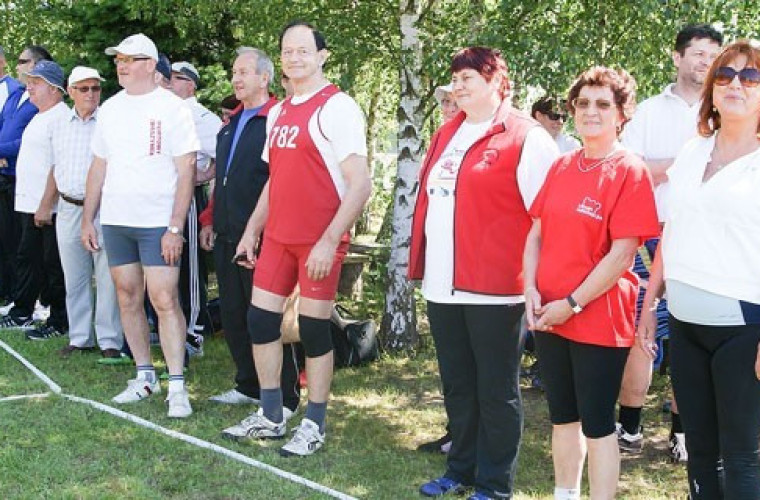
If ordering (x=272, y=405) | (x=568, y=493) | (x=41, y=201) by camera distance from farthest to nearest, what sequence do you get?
(x=41, y=201) → (x=272, y=405) → (x=568, y=493)

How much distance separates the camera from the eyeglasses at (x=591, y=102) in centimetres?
369

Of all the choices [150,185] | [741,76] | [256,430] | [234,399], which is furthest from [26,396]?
[741,76]

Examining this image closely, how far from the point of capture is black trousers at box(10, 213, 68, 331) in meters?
7.64

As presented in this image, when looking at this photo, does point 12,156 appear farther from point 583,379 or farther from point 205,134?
point 583,379

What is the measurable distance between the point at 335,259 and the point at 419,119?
9.81ft

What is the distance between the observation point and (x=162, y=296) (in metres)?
5.63

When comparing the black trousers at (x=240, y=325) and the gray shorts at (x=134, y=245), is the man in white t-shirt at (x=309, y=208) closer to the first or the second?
the black trousers at (x=240, y=325)

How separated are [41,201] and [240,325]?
245 cm

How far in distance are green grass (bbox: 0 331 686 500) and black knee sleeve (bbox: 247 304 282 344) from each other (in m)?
0.56

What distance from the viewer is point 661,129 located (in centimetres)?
482

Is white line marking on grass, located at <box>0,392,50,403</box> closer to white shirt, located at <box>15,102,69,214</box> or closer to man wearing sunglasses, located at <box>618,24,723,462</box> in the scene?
white shirt, located at <box>15,102,69,214</box>

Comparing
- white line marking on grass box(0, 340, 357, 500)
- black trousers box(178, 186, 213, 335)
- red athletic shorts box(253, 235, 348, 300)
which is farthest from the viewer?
black trousers box(178, 186, 213, 335)

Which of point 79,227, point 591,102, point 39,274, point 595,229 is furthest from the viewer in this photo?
point 39,274

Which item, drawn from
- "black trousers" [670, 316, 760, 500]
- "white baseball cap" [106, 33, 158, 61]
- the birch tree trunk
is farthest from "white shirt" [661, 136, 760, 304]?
the birch tree trunk
